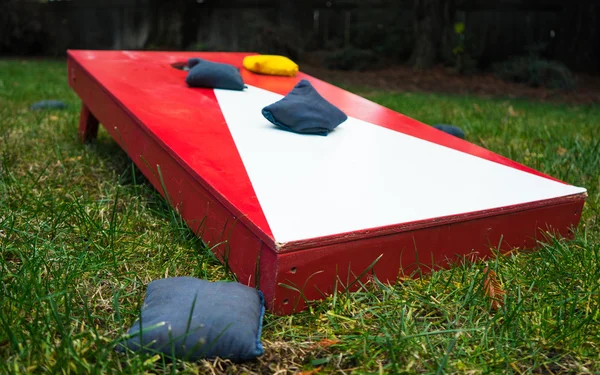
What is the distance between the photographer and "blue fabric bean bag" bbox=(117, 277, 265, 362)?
1.09 meters

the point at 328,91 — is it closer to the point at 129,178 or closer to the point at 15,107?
the point at 129,178

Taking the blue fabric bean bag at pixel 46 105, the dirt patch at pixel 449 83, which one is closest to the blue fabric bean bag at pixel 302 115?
the blue fabric bean bag at pixel 46 105

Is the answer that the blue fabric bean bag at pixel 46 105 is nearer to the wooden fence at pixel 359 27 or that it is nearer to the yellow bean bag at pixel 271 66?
the yellow bean bag at pixel 271 66

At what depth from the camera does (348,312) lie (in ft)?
4.40

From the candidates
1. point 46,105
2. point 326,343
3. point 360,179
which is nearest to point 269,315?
point 326,343

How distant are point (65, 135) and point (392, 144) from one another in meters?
1.80

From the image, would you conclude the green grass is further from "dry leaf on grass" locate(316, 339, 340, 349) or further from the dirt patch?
the dirt patch

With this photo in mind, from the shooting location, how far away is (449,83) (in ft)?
24.2

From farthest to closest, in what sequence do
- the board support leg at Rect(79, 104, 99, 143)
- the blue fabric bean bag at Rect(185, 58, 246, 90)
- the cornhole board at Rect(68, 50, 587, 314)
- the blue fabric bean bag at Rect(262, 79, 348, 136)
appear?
1. the board support leg at Rect(79, 104, 99, 143)
2. the blue fabric bean bag at Rect(185, 58, 246, 90)
3. the blue fabric bean bag at Rect(262, 79, 348, 136)
4. the cornhole board at Rect(68, 50, 587, 314)

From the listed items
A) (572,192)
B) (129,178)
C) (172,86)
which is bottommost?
(129,178)

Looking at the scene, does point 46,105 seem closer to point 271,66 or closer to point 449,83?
point 271,66

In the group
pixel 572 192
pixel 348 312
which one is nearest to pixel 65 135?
pixel 348 312

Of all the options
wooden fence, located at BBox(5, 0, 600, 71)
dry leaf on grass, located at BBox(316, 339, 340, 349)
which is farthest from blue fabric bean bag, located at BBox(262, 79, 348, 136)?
wooden fence, located at BBox(5, 0, 600, 71)

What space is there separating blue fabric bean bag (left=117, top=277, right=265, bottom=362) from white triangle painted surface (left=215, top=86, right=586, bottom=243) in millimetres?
182
